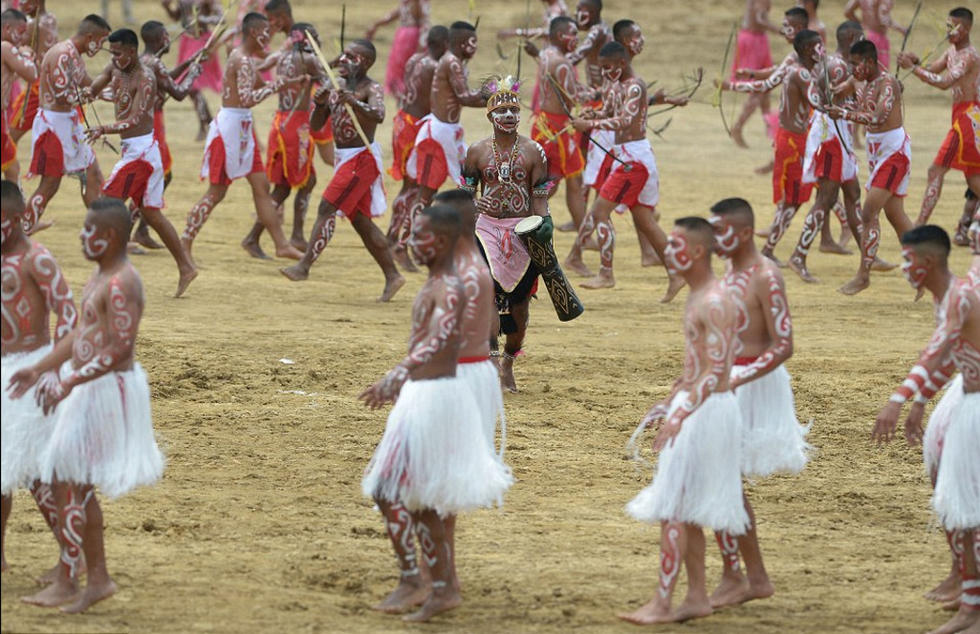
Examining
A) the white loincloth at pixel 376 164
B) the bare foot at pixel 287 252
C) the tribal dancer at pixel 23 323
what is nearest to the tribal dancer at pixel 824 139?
the white loincloth at pixel 376 164

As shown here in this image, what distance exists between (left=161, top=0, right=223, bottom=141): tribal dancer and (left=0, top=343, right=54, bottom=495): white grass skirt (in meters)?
11.7

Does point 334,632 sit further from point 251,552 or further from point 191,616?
point 251,552

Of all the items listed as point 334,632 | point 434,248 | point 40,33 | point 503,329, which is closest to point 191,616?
point 334,632

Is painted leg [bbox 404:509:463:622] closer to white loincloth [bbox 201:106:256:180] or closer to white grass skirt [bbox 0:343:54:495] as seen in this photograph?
white grass skirt [bbox 0:343:54:495]

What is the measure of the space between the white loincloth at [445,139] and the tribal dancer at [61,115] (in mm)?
2609

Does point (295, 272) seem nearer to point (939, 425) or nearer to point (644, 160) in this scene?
point (644, 160)

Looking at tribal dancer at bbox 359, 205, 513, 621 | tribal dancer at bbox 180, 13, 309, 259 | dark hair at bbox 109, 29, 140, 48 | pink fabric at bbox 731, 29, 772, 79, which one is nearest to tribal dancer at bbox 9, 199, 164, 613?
tribal dancer at bbox 359, 205, 513, 621

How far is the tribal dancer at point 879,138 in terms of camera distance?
42.2 ft

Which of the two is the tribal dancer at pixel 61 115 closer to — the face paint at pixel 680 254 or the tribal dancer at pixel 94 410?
the tribal dancer at pixel 94 410

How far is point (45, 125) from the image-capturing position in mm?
12562

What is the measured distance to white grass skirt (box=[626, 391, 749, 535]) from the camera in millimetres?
6355

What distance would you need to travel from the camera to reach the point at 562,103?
14227 millimetres

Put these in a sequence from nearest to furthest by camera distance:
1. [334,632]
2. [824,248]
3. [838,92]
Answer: [334,632], [838,92], [824,248]

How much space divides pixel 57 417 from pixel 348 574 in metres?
1.40
